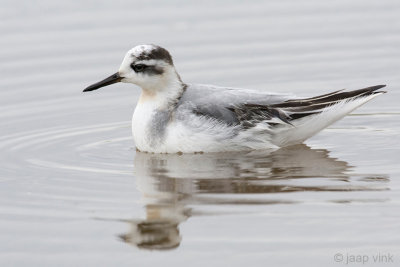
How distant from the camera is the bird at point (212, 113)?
1149cm

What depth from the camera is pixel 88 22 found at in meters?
17.2

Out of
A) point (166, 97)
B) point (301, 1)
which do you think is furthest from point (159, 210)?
point (301, 1)

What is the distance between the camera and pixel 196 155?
1159cm

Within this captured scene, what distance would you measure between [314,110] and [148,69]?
6.80 feet

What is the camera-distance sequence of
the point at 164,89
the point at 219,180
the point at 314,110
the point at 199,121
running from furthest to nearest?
the point at 164,89
the point at 314,110
the point at 199,121
the point at 219,180

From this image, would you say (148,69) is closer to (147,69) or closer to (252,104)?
(147,69)

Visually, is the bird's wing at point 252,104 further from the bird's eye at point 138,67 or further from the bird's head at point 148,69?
the bird's eye at point 138,67

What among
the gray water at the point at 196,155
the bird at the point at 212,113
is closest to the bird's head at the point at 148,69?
the bird at the point at 212,113

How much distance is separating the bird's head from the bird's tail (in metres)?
1.40

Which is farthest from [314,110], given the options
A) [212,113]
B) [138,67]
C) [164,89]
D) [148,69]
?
[138,67]

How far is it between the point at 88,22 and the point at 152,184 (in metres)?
7.33

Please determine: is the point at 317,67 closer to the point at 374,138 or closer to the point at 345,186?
the point at 374,138

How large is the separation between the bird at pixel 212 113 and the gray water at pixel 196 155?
204 millimetres

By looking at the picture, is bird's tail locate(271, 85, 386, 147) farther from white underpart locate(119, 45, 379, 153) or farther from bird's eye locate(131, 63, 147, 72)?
bird's eye locate(131, 63, 147, 72)
